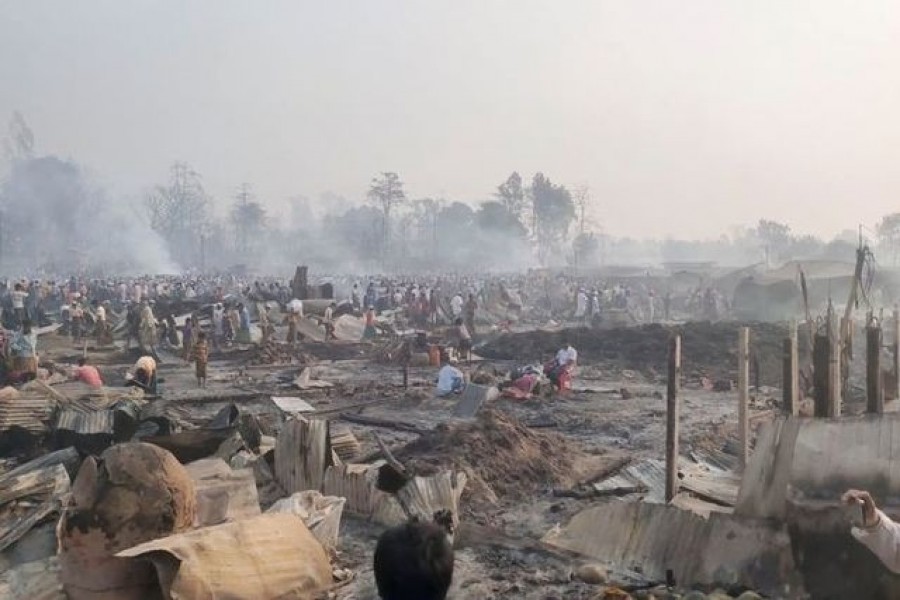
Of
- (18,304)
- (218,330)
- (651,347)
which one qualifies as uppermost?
(18,304)

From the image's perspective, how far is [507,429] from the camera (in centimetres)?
1131

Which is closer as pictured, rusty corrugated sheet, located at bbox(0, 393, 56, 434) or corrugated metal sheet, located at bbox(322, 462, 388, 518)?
corrugated metal sheet, located at bbox(322, 462, 388, 518)

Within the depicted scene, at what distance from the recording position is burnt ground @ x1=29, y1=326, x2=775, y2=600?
775 centimetres

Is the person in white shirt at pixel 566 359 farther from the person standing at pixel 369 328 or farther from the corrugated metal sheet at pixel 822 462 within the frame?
the corrugated metal sheet at pixel 822 462

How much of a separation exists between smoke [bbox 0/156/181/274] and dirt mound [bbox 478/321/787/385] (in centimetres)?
5940

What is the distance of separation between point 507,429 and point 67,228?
278 feet

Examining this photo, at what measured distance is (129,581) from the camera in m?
5.34

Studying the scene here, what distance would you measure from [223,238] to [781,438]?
10604cm

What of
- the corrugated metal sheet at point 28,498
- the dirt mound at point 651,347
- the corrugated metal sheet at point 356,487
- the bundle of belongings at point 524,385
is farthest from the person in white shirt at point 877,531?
the dirt mound at point 651,347

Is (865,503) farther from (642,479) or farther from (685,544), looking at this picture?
(642,479)

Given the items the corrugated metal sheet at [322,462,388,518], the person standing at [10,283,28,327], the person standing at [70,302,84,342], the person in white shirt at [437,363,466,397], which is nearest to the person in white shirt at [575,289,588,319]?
the person in white shirt at [437,363,466,397]

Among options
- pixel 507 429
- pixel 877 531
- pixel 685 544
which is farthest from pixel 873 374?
pixel 507 429

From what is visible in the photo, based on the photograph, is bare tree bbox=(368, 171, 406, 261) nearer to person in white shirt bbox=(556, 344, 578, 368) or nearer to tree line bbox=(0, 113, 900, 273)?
tree line bbox=(0, 113, 900, 273)

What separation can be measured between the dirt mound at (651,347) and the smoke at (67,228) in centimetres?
5940
